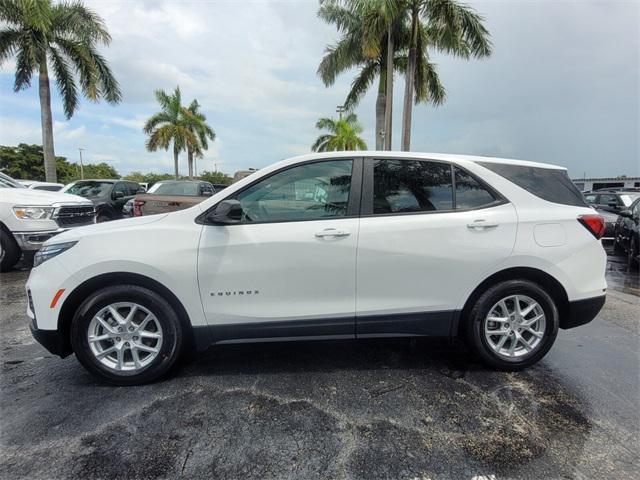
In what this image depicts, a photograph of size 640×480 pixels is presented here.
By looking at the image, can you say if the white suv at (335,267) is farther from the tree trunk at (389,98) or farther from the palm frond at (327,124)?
the palm frond at (327,124)

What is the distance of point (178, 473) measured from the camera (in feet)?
6.61

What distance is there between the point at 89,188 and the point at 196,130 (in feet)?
82.5

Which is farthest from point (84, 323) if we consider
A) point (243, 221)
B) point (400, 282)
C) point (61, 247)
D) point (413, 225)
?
point (413, 225)

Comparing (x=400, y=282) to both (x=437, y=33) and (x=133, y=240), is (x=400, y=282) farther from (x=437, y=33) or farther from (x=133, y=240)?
(x=437, y=33)

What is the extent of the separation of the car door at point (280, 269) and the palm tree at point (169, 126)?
34.3 m

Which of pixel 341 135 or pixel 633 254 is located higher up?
pixel 341 135

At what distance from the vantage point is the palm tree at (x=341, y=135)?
105 feet

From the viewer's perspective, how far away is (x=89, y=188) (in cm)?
1234

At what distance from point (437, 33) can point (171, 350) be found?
16.4 metres

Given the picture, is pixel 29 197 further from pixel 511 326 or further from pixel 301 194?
pixel 511 326

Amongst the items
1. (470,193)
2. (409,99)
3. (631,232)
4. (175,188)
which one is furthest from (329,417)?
(409,99)

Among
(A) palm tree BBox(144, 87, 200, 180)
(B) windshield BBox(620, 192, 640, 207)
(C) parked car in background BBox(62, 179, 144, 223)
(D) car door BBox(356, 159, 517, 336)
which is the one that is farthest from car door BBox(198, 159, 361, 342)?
(A) palm tree BBox(144, 87, 200, 180)

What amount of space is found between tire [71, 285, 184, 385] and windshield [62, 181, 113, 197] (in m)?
11.0

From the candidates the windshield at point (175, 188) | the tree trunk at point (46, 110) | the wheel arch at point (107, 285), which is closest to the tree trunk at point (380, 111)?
the windshield at point (175, 188)
